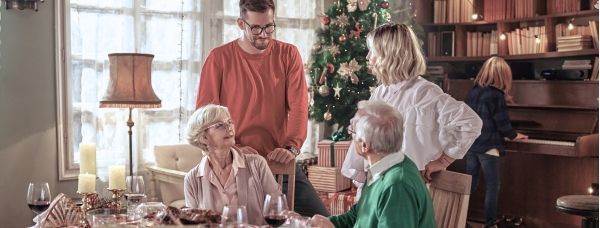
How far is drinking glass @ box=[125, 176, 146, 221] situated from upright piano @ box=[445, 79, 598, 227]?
12.5 ft

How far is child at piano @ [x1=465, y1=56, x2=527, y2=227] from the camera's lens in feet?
18.7

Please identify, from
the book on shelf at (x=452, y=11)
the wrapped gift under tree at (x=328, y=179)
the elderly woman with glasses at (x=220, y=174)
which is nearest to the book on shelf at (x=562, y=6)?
→ the book on shelf at (x=452, y=11)

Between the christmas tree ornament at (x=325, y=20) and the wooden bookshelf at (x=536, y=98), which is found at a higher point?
the christmas tree ornament at (x=325, y=20)

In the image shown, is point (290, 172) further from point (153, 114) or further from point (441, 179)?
point (153, 114)

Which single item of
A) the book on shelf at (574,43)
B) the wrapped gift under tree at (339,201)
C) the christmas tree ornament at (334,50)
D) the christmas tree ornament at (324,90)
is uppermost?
the book on shelf at (574,43)

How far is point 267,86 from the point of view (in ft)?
11.3

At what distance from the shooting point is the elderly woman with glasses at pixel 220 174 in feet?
9.81

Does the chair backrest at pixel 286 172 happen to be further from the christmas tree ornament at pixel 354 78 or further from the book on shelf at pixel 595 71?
the book on shelf at pixel 595 71

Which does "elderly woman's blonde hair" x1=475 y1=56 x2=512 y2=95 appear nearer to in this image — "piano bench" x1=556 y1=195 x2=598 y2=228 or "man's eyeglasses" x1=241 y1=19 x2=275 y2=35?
"piano bench" x1=556 y1=195 x2=598 y2=228

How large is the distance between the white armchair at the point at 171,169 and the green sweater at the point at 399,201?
2.68m

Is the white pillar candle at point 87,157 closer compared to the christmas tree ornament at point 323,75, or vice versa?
the white pillar candle at point 87,157

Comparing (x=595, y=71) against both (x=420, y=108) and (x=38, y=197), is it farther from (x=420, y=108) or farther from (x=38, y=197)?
(x=38, y=197)

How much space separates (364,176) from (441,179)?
1.71ft

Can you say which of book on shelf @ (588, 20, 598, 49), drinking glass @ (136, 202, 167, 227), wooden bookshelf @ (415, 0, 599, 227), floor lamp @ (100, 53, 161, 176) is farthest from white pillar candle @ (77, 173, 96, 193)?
book on shelf @ (588, 20, 598, 49)
